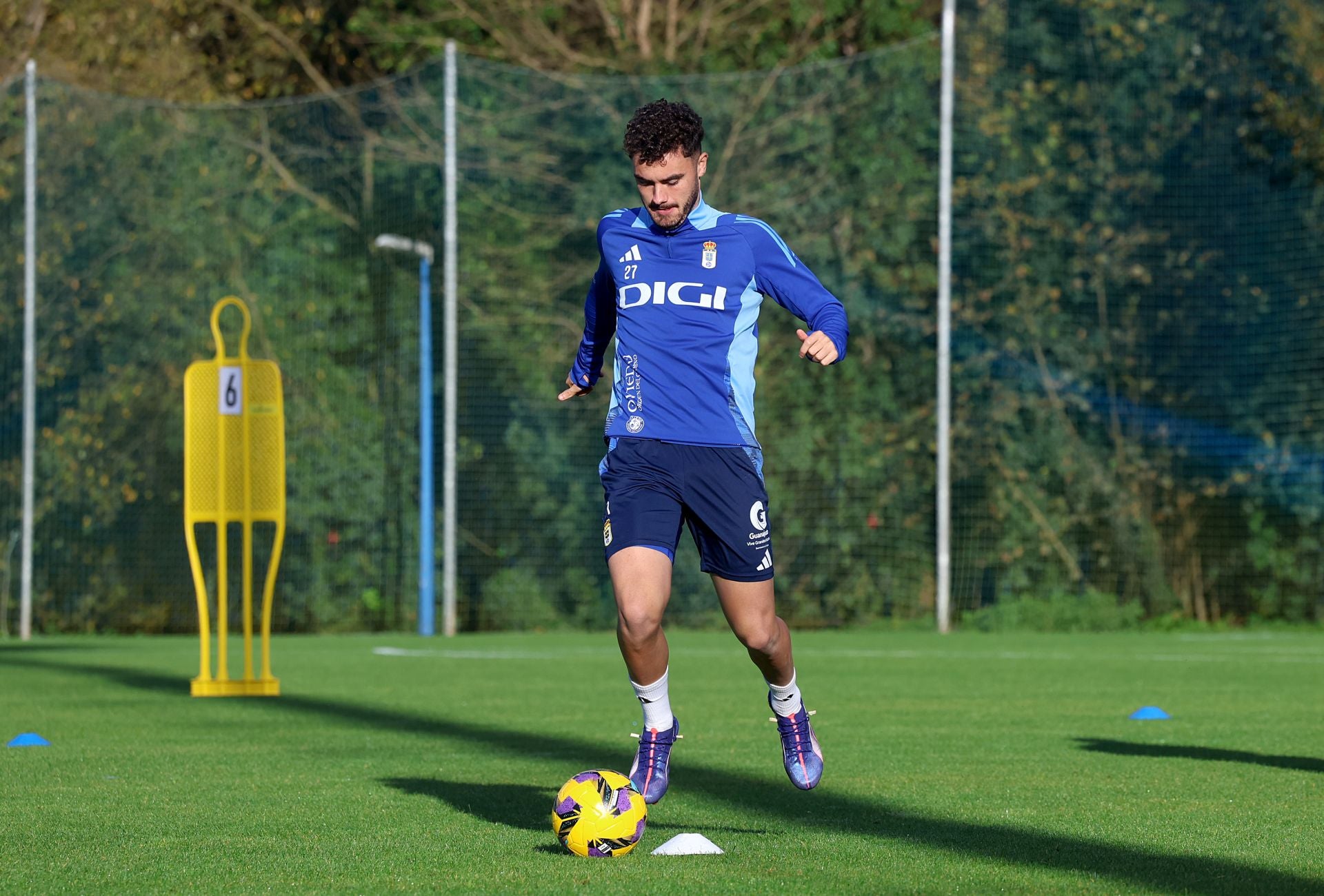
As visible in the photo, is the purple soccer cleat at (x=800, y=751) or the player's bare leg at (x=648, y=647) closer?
the player's bare leg at (x=648, y=647)

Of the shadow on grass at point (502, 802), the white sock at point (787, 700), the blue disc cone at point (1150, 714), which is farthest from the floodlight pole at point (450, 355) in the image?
the white sock at point (787, 700)

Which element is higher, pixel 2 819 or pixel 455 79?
pixel 455 79

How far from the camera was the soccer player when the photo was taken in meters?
5.01

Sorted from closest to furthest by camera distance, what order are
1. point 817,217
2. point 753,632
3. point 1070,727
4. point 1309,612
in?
point 753,632 → point 1070,727 → point 1309,612 → point 817,217

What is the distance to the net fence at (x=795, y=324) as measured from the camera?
16.3 m

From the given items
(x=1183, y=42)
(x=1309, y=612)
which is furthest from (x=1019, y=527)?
(x=1183, y=42)

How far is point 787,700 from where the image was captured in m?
5.21

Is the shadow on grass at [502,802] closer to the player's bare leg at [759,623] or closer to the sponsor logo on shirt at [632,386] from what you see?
the player's bare leg at [759,623]

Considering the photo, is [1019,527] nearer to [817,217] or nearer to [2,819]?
[817,217]

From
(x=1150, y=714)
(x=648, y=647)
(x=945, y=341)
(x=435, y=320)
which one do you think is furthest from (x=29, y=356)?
(x=648, y=647)

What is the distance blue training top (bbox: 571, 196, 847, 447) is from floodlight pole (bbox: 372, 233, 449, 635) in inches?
440

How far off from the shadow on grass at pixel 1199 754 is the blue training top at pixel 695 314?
249 cm

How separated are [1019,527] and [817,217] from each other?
3.47 m

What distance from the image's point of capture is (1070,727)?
776 cm
